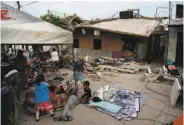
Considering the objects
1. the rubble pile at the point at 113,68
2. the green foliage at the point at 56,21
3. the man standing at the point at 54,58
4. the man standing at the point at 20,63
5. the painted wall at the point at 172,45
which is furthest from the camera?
the green foliage at the point at 56,21

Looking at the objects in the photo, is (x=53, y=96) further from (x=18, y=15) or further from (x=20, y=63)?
(x=18, y=15)

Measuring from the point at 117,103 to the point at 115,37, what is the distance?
37.2ft

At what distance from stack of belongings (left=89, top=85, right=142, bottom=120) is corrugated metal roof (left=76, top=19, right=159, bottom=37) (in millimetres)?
8228

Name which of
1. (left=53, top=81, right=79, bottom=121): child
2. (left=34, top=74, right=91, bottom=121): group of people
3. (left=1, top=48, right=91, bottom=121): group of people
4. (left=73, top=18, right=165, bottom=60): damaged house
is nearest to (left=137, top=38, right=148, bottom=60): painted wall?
(left=73, top=18, right=165, bottom=60): damaged house

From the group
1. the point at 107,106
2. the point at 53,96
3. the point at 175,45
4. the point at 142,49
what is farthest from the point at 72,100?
the point at 142,49

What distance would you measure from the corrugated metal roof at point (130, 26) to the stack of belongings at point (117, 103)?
324 inches

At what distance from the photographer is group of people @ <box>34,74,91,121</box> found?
593 cm

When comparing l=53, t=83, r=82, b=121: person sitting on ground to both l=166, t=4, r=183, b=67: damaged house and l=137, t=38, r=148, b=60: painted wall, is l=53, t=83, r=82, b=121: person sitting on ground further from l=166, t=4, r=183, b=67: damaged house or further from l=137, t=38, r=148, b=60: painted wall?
l=137, t=38, r=148, b=60: painted wall

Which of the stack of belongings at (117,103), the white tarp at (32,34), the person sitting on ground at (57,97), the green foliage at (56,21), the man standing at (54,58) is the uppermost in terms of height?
the green foliage at (56,21)

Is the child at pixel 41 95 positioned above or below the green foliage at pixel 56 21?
below

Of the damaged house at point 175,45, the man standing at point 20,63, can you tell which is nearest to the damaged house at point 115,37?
the damaged house at point 175,45

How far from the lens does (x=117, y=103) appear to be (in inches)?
286

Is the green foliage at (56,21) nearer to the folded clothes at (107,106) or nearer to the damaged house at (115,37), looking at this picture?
the damaged house at (115,37)

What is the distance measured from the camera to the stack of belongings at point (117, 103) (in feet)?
21.4
